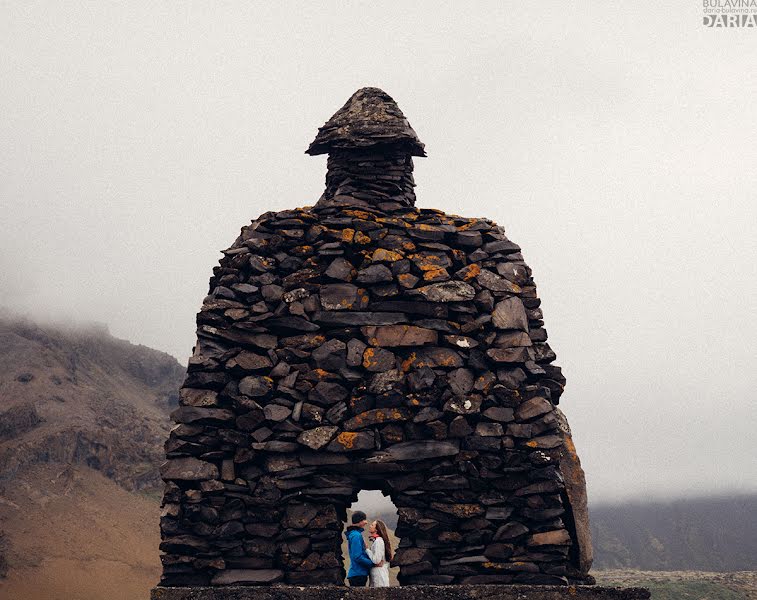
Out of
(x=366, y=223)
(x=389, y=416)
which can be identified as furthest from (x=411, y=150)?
(x=389, y=416)

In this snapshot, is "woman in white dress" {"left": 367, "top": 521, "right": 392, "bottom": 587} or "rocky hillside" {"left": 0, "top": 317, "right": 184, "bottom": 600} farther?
"rocky hillside" {"left": 0, "top": 317, "right": 184, "bottom": 600}

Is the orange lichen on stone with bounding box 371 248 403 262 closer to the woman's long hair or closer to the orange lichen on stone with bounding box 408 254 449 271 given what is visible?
the orange lichen on stone with bounding box 408 254 449 271

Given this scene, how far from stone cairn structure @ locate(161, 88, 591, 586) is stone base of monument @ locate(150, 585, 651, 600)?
33 cm

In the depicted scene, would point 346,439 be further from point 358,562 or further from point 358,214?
point 358,214

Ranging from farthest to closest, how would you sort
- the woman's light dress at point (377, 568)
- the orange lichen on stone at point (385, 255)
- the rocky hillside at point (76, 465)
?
the rocky hillside at point (76, 465) < the orange lichen on stone at point (385, 255) < the woman's light dress at point (377, 568)

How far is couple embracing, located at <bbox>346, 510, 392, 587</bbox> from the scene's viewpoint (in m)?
8.88

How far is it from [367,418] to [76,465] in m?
63.7

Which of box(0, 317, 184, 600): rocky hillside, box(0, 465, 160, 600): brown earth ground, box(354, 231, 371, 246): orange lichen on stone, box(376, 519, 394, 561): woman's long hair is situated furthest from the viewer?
box(0, 317, 184, 600): rocky hillside

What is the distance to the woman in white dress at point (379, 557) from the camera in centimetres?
886

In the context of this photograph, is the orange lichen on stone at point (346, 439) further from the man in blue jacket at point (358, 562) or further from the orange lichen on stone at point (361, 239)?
the orange lichen on stone at point (361, 239)

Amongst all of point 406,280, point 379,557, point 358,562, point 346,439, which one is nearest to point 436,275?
point 406,280

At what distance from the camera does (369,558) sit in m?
8.91

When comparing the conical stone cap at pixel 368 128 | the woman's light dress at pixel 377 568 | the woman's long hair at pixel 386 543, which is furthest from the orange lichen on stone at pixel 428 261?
the woman's light dress at pixel 377 568

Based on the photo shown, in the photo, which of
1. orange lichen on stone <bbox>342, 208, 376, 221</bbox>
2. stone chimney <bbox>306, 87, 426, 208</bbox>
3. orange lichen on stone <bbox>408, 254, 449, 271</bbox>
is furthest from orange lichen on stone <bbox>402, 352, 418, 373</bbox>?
stone chimney <bbox>306, 87, 426, 208</bbox>
